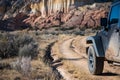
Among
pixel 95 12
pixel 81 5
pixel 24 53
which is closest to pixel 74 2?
pixel 81 5

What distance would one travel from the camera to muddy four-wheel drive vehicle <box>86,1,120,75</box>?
29.6 feet

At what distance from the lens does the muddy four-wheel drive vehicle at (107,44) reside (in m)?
9.02

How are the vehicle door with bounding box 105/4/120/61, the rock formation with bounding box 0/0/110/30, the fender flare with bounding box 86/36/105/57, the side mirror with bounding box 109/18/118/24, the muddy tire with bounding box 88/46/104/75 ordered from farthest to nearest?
the rock formation with bounding box 0/0/110/30, the muddy tire with bounding box 88/46/104/75, the fender flare with bounding box 86/36/105/57, the side mirror with bounding box 109/18/118/24, the vehicle door with bounding box 105/4/120/61

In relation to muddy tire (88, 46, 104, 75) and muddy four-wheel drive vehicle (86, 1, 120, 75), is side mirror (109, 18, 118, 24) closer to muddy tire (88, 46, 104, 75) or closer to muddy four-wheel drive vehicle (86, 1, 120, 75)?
muddy four-wheel drive vehicle (86, 1, 120, 75)

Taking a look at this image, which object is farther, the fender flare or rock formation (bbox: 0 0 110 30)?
rock formation (bbox: 0 0 110 30)

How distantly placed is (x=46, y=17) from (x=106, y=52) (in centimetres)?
5578

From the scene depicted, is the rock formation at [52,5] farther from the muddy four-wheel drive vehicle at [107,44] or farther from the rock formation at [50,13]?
the muddy four-wheel drive vehicle at [107,44]

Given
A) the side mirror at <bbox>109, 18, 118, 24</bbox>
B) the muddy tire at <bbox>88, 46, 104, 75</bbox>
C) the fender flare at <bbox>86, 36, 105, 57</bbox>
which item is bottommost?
the muddy tire at <bbox>88, 46, 104, 75</bbox>

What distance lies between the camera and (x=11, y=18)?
67.7m

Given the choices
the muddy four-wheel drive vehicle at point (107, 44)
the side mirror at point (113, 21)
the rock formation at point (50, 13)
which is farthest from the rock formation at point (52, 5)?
the side mirror at point (113, 21)

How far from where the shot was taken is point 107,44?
9.72 m

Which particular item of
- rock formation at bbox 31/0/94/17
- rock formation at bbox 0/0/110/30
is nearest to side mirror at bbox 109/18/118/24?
rock formation at bbox 0/0/110/30

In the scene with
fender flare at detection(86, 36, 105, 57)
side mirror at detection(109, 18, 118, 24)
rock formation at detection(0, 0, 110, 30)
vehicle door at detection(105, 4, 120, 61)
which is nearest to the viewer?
vehicle door at detection(105, 4, 120, 61)

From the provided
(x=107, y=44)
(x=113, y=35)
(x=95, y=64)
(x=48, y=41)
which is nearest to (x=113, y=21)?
(x=113, y=35)
